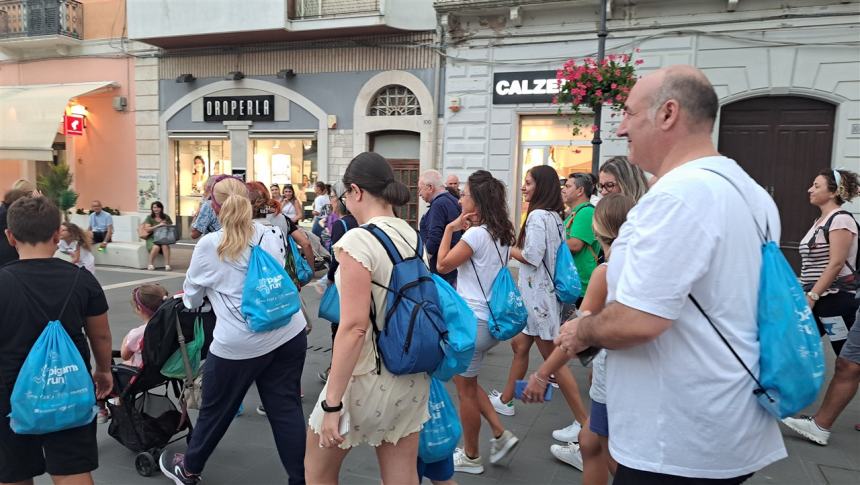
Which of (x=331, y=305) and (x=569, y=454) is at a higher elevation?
(x=331, y=305)

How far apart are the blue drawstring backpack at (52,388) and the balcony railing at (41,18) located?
1725 centimetres

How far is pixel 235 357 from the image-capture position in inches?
119

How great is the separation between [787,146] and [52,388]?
1151 cm

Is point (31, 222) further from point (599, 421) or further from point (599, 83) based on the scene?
point (599, 83)

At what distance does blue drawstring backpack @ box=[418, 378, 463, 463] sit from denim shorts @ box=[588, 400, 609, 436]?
0.69 m

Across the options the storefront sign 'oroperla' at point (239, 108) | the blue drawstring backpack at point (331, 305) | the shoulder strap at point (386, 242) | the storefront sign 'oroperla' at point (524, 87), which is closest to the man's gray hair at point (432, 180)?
the blue drawstring backpack at point (331, 305)

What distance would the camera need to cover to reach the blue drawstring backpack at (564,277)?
13.0 ft

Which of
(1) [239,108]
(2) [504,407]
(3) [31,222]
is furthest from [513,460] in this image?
(1) [239,108]

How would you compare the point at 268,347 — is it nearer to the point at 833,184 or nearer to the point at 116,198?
the point at 833,184

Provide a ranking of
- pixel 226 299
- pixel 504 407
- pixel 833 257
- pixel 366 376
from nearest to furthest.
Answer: pixel 366 376 → pixel 226 299 → pixel 833 257 → pixel 504 407

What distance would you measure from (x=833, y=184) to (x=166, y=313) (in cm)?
462

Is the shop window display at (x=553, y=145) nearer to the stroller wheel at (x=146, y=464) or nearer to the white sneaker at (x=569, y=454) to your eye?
the white sneaker at (x=569, y=454)

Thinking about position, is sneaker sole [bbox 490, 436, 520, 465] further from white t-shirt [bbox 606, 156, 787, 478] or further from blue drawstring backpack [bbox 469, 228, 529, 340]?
white t-shirt [bbox 606, 156, 787, 478]

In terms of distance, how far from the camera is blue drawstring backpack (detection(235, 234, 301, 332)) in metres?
2.99
